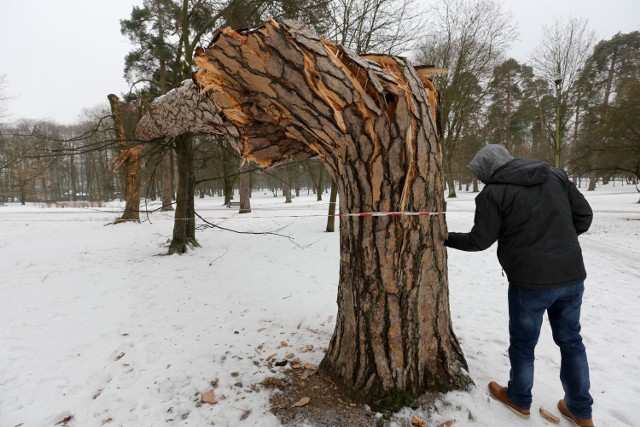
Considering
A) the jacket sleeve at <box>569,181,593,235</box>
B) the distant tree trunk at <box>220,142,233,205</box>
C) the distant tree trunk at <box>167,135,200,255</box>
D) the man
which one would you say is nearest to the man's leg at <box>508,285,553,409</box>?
the man

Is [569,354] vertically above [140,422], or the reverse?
[569,354]

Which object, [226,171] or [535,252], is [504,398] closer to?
[535,252]

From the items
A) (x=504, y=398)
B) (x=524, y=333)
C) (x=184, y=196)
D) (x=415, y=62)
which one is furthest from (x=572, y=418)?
(x=415, y=62)

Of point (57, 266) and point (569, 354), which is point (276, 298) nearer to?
point (569, 354)

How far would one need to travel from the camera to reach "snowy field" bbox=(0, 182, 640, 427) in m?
1.95

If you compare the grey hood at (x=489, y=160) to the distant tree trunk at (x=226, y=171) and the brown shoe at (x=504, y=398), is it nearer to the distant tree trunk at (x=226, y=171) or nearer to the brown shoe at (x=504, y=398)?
the brown shoe at (x=504, y=398)

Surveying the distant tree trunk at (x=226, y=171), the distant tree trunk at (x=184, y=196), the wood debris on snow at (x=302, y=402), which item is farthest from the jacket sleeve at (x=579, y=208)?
the distant tree trunk at (x=184, y=196)

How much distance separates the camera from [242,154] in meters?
2.11

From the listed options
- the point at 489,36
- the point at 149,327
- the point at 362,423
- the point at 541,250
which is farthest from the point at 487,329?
the point at 489,36

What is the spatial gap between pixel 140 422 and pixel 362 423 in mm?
1435

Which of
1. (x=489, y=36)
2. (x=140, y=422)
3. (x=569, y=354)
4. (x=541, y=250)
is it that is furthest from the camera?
(x=489, y=36)

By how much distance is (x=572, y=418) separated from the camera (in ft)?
5.81

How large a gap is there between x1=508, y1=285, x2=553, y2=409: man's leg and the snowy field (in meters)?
0.19

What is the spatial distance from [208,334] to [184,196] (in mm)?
3879
